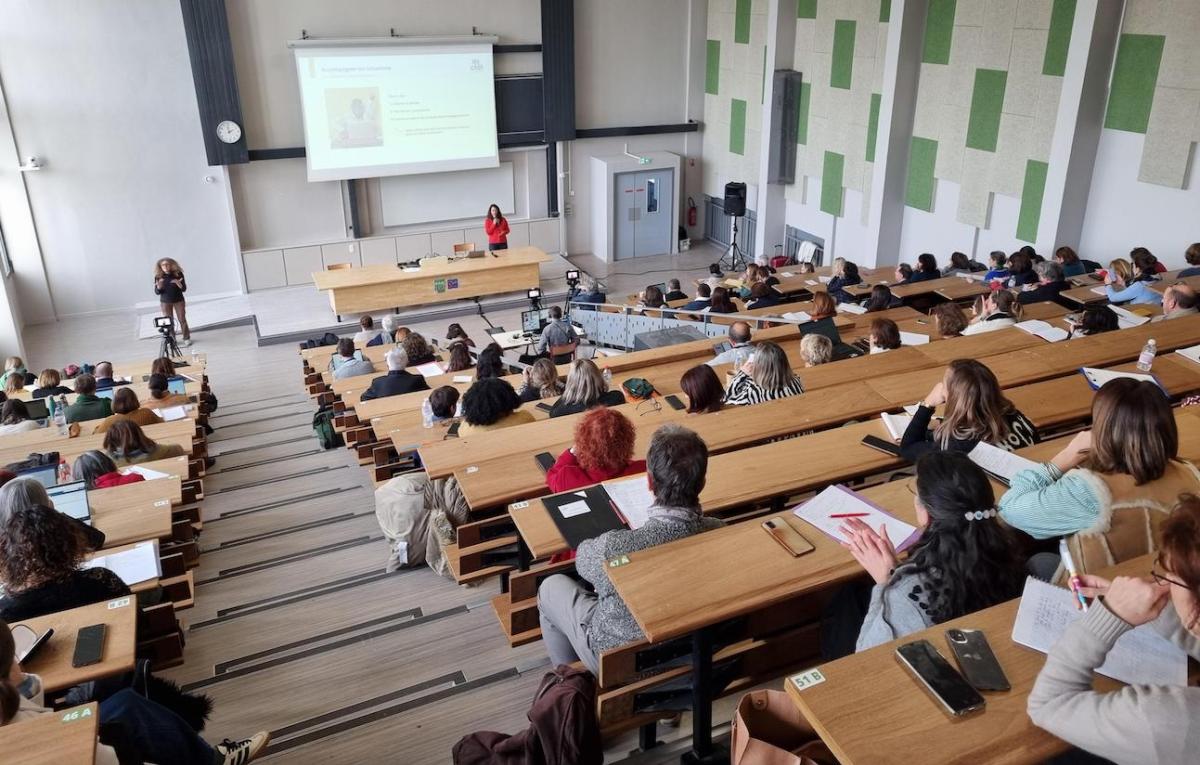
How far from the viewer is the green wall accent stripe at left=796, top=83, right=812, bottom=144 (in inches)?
505

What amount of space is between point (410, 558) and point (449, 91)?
1023 centimetres

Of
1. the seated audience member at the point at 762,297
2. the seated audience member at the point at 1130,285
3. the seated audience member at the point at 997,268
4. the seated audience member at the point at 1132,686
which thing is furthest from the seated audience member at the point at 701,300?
the seated audience member at the point at 1132,686

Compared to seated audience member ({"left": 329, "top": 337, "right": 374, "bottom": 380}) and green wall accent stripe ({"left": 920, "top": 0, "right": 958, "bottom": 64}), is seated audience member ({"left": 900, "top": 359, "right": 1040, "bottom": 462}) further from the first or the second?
green wall accent stripe ({"left": 920, "top": 0, "right": 958, "bottom": 64})

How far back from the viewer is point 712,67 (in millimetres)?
14938

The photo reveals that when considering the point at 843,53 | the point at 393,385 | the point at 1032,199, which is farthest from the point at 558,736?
the point at 843,53

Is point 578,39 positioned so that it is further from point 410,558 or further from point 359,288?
point 410,558

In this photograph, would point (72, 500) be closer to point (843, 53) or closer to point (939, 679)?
point (939, 679)

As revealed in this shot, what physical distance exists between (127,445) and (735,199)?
9936 mm

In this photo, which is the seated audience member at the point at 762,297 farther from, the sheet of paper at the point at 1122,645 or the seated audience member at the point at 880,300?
the sheet of paper at the point at 1122,645

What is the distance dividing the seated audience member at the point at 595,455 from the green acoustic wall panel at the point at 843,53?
946cm

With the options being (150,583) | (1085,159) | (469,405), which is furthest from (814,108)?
(150,583)

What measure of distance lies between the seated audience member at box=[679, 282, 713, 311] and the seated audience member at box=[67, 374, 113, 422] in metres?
5.68

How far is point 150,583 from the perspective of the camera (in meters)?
3.53

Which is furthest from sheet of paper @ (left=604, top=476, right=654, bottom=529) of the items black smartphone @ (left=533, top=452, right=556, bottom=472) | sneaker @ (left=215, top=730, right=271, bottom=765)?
sneaker @ (left=215, top=730, right=271, bottom=765)
